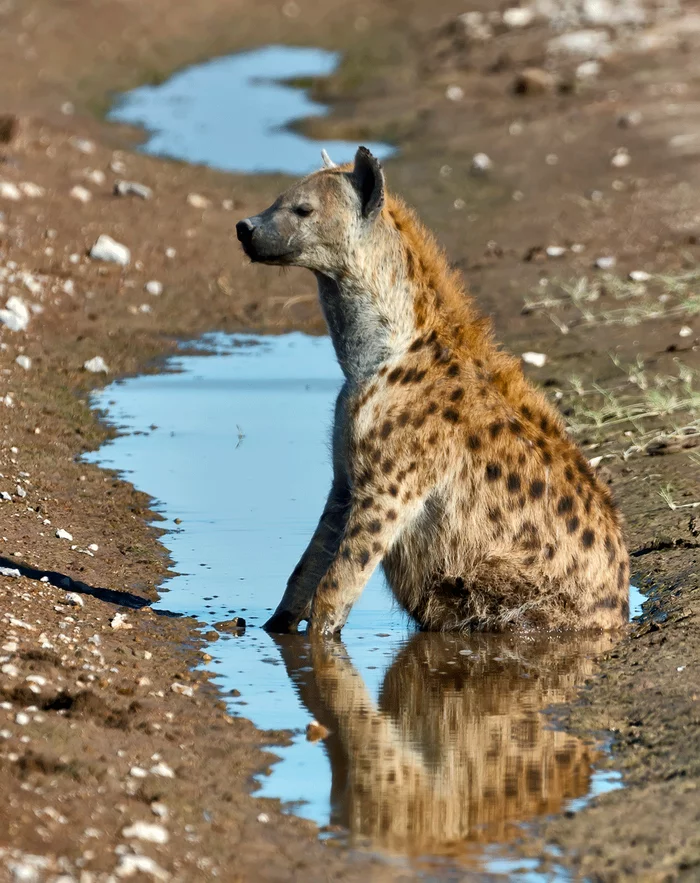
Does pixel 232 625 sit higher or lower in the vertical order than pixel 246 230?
lower

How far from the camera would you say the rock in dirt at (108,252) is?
9758 mm

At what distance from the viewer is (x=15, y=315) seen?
833 centimetres

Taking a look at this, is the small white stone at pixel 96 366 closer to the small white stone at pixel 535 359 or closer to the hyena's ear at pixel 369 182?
the small white stone at pixel 535 359

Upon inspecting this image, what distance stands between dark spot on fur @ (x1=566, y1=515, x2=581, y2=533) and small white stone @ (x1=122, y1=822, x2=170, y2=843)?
1.89 meters

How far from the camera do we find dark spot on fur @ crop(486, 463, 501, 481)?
473 centimetres

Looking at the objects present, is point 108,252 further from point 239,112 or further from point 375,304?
point 239,112

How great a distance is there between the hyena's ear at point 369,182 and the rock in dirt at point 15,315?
3.69 m

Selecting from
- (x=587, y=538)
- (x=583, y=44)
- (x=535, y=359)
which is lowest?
(x=587, y=538)

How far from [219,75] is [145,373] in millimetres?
9360

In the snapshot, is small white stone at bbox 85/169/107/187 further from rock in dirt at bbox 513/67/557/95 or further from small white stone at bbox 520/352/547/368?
rock in dirt at bbox 513/67/557/95

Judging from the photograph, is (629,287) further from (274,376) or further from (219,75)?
(219,75)

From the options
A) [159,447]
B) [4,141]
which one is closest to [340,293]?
[159,447]

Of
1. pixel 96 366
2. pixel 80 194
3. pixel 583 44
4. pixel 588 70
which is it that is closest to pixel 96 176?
pixel 80 194

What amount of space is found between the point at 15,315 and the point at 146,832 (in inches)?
216
